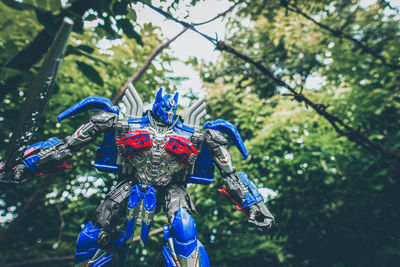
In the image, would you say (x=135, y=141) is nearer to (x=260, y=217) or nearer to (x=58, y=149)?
(x=58, y=149)

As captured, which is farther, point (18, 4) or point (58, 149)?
point (58, 149)

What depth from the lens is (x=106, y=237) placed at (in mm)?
1652

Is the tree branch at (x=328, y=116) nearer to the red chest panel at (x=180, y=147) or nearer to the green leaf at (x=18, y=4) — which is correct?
the red chest panel at (x=180, y=147)

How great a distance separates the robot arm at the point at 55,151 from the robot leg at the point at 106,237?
1.30 feet

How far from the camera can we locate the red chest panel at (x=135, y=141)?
5.42ft

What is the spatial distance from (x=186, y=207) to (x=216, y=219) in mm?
1926

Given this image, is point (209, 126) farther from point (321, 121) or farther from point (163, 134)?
point (321, 121)

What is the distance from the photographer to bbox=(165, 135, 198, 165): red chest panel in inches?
67.0

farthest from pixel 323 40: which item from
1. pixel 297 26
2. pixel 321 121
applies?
pixel 321 121

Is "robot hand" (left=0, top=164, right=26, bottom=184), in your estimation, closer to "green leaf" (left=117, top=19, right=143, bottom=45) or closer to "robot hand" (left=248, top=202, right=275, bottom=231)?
"green leaf" (left=117, top=19, right=143, bottom=45)

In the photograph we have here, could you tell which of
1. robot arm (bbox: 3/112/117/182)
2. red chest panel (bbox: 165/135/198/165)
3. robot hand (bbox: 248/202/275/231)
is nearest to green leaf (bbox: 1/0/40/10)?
robot arm (bbox: 3/112/117/182)

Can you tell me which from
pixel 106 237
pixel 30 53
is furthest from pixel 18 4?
pixel 106 237

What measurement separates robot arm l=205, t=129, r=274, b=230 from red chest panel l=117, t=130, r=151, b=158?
1.46 feet

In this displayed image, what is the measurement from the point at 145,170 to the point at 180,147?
286 mm
